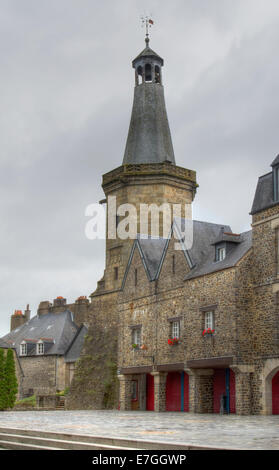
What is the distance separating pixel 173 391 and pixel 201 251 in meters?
7.00

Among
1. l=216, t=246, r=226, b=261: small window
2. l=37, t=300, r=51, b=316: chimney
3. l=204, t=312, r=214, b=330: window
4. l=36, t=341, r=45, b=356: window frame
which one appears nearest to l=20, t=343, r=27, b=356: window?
l=36, t=341, r=45, b=356: window frame

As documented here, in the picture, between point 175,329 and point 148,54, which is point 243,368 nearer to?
point 175,329

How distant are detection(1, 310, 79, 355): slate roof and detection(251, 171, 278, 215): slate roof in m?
28.2

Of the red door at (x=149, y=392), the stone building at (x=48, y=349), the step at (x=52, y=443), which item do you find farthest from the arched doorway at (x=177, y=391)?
the stone building at (x=48, y=349)

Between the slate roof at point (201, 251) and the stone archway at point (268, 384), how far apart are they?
417cm

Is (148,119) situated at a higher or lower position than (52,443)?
higher

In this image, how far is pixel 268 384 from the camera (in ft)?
77.5

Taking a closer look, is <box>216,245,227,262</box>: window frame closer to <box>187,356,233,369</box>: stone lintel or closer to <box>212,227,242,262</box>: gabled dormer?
<box>212,227,242,262</box>: gabled dormer

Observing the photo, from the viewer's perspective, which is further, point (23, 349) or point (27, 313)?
point (27, 313)

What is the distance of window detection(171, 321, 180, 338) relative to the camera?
28984mm

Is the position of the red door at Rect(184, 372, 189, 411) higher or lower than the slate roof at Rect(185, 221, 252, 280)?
lower

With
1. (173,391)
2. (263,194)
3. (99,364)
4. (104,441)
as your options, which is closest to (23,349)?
(99,364)

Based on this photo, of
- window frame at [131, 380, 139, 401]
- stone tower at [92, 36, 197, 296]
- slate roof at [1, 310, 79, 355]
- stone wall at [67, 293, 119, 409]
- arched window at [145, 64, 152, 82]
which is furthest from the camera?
slate roof at [1, 310, 79, 355]
